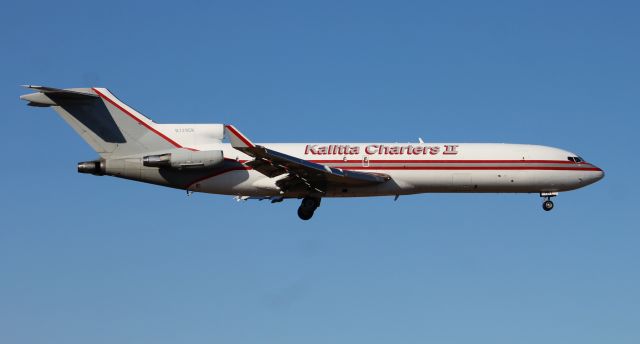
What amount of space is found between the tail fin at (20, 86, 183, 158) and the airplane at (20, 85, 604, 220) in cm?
5

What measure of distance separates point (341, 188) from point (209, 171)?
675cm

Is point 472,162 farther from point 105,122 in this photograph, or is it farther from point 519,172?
point 105,122

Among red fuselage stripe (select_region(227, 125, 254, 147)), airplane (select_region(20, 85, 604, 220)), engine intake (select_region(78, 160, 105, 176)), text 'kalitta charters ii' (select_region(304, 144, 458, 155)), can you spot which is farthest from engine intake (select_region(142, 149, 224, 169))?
text 'kalitta charters ii' (select_region(304, 144, 458, 155))

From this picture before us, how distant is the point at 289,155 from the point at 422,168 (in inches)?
267

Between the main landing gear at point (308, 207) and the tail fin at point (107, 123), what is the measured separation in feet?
23.2

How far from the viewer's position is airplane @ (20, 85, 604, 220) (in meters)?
54.6

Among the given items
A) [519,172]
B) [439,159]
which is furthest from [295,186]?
[519,172]

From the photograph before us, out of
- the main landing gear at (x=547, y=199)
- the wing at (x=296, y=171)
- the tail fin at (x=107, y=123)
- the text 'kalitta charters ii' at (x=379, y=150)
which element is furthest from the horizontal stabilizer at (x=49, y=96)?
the main landing gear at (x=547, y=199)

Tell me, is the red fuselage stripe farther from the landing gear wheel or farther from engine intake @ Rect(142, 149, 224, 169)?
the landing gear wheel

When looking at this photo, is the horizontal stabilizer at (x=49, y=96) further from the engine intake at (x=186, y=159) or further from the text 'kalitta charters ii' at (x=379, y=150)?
the text 'kalitta charters ii' at (x=379, y=150)

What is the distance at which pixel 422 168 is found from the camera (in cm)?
5491

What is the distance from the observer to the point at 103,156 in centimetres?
5534

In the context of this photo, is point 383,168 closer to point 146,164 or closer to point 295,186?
point 295,186

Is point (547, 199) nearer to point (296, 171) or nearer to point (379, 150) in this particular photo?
point (379, 150)
